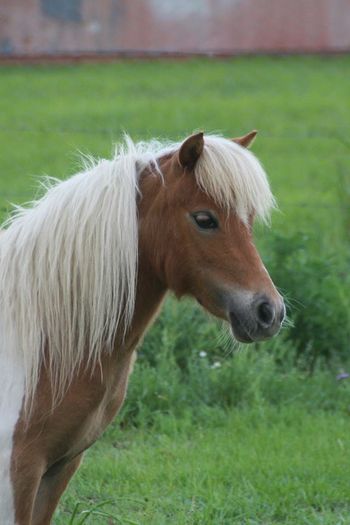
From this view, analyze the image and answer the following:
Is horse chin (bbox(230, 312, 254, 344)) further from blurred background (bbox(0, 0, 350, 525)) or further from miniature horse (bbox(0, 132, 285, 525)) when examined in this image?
blurred background (bbox(0, 0, 350, 525))

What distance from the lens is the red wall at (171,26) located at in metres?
8.98

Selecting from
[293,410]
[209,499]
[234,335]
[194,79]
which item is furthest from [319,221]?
[194,79]

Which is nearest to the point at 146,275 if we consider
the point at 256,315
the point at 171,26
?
the point at 256,315

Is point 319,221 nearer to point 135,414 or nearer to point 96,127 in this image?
point 135,414

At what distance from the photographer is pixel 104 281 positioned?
3125mm

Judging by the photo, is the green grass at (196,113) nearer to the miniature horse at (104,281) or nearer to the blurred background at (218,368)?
the blurred background at (218,368)

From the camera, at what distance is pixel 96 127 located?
10875mm

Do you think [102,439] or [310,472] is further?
[102,439]

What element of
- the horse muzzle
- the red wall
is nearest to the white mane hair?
the horse muzzle

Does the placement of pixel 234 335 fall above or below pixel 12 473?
above

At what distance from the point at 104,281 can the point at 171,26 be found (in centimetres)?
873

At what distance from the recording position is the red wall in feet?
29.5

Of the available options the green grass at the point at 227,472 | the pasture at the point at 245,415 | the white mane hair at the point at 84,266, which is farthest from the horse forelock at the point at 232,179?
the green grass at the point at 227,472

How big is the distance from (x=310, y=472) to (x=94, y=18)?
6.44 m
